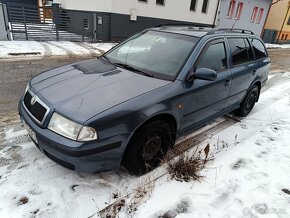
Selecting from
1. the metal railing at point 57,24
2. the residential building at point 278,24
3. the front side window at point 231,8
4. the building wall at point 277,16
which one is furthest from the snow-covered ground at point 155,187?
the building wall at point 277,16

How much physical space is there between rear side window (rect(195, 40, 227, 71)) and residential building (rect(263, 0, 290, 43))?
27429mm

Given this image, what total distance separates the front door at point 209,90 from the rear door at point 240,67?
20 centimetres

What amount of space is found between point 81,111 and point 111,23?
12.5m

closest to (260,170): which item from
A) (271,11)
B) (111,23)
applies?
(111,23)

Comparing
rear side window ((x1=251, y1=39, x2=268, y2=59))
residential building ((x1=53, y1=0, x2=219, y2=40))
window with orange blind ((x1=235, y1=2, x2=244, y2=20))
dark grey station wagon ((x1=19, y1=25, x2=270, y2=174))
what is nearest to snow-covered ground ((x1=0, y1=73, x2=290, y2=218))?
dark grey station wagon ((x1=19, y1=25, x2=270, y2=174))

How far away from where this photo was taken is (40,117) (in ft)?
8.66

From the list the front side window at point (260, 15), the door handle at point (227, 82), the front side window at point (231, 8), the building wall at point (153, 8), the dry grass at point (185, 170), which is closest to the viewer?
the dry grass at point (185, 170)

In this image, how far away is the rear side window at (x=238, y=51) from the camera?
414 cm

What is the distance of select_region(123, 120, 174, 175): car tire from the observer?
277cm

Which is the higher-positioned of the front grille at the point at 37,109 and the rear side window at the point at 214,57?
the rear side window at the point at 214,57

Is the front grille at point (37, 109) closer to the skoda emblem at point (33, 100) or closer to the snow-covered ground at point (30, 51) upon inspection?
the skoda emblem at point (33, 100)

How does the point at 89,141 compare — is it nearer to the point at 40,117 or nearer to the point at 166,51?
the point at 40,117

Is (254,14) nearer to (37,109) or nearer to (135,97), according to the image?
(135,97)

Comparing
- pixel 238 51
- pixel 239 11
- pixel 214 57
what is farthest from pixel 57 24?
pixel 239 11
